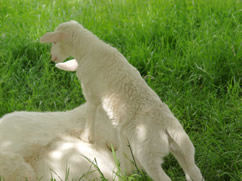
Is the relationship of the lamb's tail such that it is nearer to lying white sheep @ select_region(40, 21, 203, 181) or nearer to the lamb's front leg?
lying white sheep @ select_region(40, 21, 203, 181)

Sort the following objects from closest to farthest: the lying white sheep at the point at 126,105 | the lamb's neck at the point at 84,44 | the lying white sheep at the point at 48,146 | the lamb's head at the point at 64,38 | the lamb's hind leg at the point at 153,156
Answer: the lamb's hind leg at the point at 153,156 → the lying white sheep at the point at 126,105 → the lying white sheep at the point at 48,146 → the lamb's neck at the point at 84,44 → the lamb's head at the point at 64,38

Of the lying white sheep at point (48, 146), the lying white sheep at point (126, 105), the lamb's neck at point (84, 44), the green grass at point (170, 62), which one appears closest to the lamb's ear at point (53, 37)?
the lying white sheep at point (126, 105)

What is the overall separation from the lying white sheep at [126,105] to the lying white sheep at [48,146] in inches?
5.5

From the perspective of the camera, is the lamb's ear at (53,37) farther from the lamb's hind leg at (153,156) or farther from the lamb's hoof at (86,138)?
the lamb's hind leg at (153,156)

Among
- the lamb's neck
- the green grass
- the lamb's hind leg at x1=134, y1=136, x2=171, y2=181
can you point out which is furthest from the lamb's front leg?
the green grass

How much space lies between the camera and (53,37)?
13.0 feet

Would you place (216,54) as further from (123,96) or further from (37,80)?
(37,80)

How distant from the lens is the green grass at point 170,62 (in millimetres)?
4027

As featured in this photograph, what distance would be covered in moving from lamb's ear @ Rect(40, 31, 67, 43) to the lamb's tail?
5.26 ft

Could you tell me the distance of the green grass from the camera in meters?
4.03

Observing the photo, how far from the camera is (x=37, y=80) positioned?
16.9ft

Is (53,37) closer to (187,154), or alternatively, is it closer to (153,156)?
(153,156)

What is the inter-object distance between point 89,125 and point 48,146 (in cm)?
43

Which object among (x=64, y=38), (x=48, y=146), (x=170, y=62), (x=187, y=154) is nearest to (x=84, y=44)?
(x=64, y=38)
